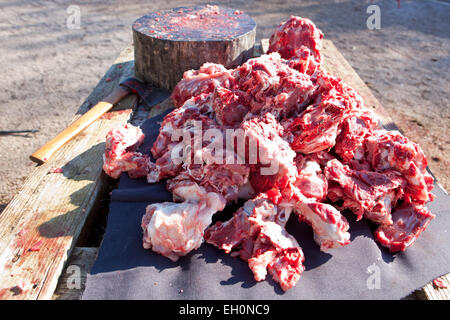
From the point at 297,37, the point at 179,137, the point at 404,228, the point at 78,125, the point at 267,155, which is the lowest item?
the point at 404,228

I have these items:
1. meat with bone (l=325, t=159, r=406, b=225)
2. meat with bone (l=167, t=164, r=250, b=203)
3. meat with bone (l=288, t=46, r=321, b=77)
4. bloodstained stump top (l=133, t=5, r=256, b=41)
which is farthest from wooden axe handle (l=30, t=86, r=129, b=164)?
meat with bone (l=325, t=159, r=406, b=225)

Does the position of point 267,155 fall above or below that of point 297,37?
below

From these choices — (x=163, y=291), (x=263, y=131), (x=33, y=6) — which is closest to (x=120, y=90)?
(x=263, y=131)

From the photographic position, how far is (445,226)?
200cm

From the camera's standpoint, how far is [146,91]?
325cm

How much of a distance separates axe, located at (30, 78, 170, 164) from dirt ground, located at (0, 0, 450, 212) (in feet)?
2.93

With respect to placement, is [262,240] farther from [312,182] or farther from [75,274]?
[75,274]

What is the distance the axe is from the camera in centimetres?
245

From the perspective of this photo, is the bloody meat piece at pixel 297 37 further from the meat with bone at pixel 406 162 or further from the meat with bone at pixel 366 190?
the meat with bone at pixel 366 190

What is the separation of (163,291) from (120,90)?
2.10 m

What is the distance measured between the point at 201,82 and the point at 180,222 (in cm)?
127

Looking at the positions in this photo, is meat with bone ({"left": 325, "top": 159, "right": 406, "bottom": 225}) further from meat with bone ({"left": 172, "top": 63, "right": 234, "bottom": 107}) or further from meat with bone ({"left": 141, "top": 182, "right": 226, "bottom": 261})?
meat with bone ({"left": 172, "top": 63, "right": 234, "bottom": 107})

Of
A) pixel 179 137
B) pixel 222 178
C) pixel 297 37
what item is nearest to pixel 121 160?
pixel 179 137
